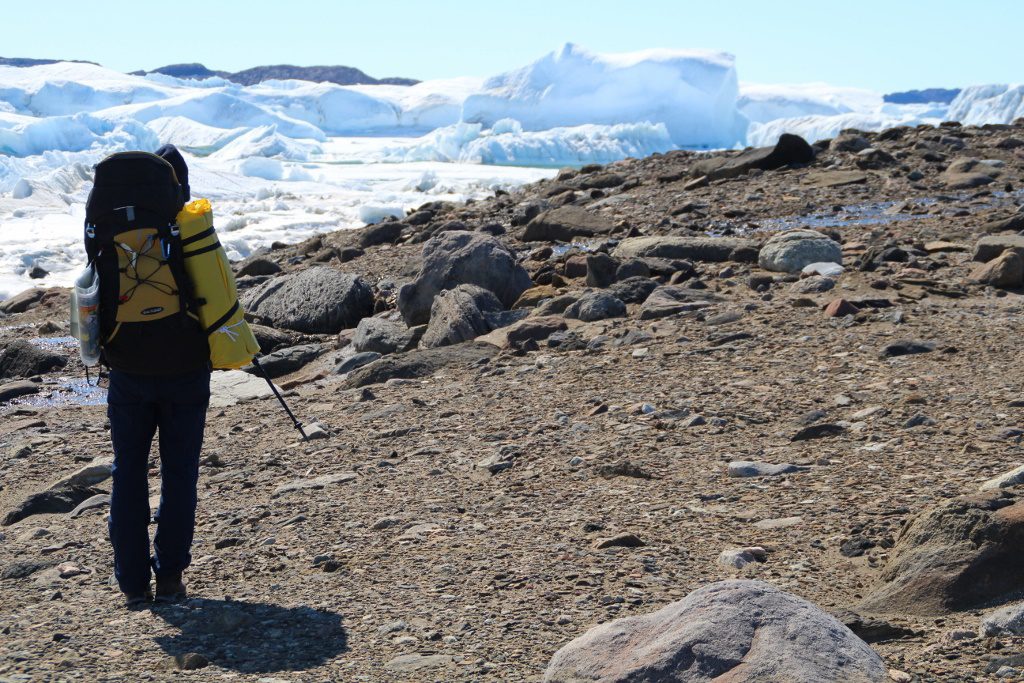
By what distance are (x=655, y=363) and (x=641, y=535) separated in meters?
2.63

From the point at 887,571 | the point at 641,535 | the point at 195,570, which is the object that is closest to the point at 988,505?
the point at 887,571

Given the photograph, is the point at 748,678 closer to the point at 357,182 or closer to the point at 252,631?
the point at 252,631

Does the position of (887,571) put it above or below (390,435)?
above

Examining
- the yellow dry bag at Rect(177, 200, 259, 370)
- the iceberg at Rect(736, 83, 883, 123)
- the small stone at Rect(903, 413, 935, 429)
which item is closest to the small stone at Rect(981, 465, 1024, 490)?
the small stone at Rect(903, 413, 935, 429)

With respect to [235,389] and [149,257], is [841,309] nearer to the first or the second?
[235,389]

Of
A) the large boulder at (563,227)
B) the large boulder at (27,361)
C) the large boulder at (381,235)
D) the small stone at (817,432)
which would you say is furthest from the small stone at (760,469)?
the large boulder at (381,235)

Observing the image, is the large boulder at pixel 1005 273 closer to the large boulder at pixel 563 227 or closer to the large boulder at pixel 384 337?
the large boulder at pixel 384 337

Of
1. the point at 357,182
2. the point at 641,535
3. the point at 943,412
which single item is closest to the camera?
the point at 641,535

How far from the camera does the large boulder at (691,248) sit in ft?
29.9

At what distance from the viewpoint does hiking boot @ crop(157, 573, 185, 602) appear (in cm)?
361

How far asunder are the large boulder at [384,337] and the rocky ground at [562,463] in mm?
88

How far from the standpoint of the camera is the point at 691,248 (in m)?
9.22

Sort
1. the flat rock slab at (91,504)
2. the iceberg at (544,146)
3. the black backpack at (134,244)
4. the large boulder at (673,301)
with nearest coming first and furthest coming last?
the black backpack at (134,244)
the flat rock slab at (91,504)
the large boulder at (673,301)
the iceberg at (544,146)

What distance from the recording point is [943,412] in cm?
476
